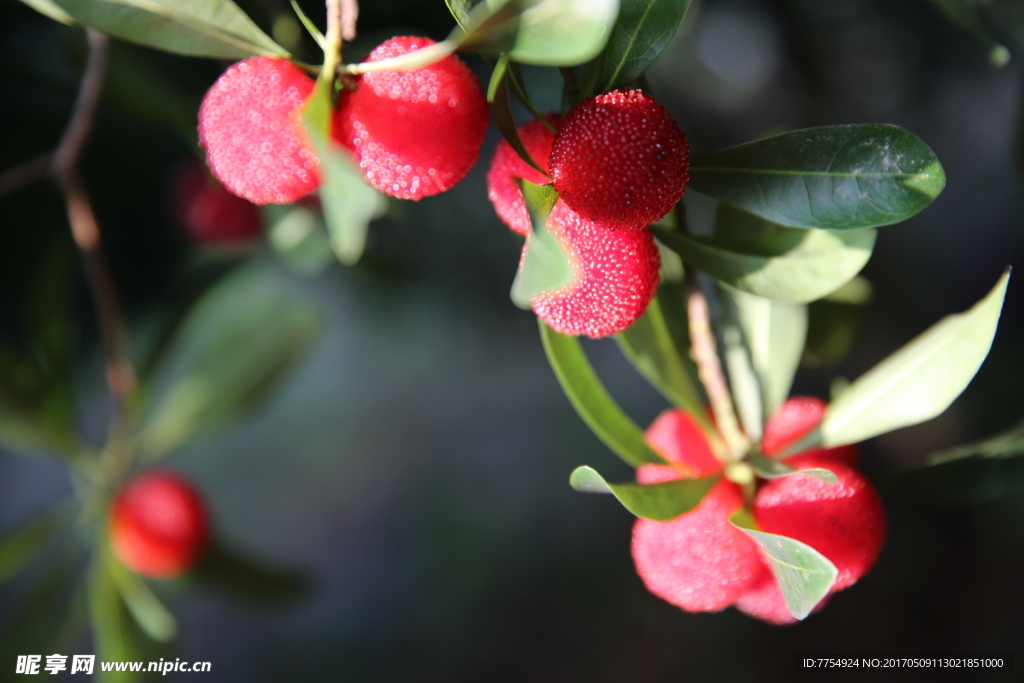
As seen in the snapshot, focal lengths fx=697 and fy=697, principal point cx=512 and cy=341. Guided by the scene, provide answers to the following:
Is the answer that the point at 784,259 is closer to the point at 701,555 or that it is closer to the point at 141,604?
the point at 701,555

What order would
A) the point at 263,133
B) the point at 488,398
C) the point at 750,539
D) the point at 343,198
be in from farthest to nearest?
the point at 488,398 < the point at 750,539 < the point at 263,133 < the point at 343,198

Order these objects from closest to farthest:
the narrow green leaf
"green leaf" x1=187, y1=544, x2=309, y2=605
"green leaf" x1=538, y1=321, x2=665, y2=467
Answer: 1. "green leaf" x1=538, y1=321, x2=665, y2=467
2. the narrow green leaf
3. "green leaf" x1=187, y1=544, x2=309, y2=605

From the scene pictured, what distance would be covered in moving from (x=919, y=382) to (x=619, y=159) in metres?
0.29

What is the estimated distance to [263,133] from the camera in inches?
14.6

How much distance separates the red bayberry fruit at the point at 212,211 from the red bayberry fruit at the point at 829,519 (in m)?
0.75

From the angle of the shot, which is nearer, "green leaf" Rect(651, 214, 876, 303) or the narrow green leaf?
"green leaf" Rect(651, 214, 876, 303)

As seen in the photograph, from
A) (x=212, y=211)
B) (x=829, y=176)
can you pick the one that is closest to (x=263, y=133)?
(x=829, y=176)

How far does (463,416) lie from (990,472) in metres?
1.47

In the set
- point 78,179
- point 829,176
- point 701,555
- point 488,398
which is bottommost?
point 488,398

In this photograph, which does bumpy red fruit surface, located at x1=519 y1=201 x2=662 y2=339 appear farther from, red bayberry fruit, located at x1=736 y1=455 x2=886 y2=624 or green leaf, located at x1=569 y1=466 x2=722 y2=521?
red bayberry fruit, located at x1=736 y1=455 x2=886 y2=624

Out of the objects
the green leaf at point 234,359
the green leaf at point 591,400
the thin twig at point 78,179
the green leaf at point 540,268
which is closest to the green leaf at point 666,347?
the green leaf at point 591,400

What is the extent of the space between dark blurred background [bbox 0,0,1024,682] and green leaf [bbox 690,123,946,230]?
0.22 meters

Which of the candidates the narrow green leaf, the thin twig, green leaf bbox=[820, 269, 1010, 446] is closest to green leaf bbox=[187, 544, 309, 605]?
the narrow green leaf

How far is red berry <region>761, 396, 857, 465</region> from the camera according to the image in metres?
0.53
